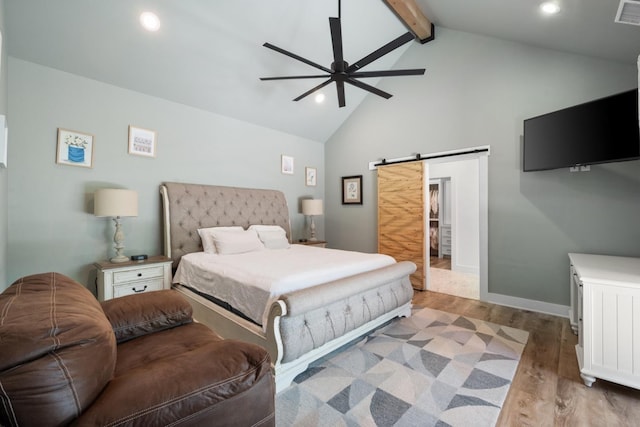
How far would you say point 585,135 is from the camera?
2.58 metres

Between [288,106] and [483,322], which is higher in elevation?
A: [288,106]

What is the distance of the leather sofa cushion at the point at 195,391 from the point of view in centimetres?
82

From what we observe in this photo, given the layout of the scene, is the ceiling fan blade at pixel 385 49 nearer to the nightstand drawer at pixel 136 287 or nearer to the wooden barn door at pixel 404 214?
the wooden barn door at pixel 404 214

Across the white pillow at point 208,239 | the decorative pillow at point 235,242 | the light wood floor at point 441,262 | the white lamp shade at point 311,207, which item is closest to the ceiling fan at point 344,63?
the decorative pillow at point 235,242

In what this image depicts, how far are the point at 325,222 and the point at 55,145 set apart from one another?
4033 mm

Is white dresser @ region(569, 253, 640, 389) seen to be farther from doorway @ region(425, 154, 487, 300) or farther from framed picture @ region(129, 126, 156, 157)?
framed picture @ region(129, 126, 156, 157)

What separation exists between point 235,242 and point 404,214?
2.60 metres

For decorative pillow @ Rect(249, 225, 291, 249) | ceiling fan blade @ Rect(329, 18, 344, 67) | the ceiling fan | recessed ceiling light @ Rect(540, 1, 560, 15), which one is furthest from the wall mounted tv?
decorative pillow @ Rect(249, 225, 291, 249)

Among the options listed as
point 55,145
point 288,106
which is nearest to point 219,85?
point 288,106

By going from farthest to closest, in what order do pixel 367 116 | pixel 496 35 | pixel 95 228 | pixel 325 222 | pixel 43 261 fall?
pixel 325 222 < pixel 367 116 < pixel 496 35 < pixel 95 228 < pixel 43 261

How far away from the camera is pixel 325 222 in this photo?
5.55 m

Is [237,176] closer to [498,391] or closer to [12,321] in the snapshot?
[12,321]

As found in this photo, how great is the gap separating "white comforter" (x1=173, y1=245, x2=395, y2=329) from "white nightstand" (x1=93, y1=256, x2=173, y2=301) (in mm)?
177

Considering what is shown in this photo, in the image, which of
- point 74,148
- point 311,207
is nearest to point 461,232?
point 311,207
